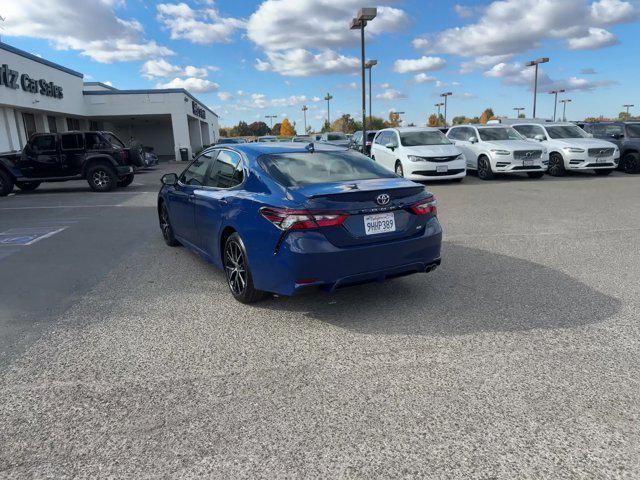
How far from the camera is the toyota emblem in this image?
4.06m

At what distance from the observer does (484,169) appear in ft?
50.8

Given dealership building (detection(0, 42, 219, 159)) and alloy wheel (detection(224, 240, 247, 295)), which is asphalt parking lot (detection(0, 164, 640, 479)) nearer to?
alloy wheel (detection(224, 240, 247, 295))

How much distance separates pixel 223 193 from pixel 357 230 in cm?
158

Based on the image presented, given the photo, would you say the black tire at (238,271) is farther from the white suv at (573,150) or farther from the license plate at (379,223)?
the white suv at (573,150)

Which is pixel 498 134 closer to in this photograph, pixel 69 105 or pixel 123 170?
pixel 123 170

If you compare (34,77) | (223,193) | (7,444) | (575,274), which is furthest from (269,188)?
(34,77)

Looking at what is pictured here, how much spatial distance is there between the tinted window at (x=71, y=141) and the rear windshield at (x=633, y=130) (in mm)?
18244

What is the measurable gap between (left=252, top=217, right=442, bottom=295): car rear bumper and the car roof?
1333mm

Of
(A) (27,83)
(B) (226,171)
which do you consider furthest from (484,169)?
(A) (27,83)

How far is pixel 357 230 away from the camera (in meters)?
3.95

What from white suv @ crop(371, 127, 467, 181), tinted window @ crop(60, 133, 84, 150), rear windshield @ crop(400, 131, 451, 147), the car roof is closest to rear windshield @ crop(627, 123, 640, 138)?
white suv @ crop(371, 127, 467, 181)

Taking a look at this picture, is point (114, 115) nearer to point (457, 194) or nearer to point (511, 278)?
point (457, 194)

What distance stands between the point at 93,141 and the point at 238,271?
40.6 ft

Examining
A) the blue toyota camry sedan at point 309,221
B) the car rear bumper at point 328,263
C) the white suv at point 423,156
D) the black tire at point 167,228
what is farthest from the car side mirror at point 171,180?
the white suv at point 423,156
